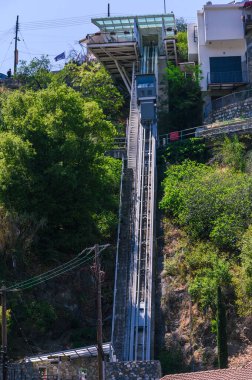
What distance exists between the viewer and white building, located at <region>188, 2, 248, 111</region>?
62875mm

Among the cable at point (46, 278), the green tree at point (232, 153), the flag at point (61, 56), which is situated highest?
the flag at point (61, 56)

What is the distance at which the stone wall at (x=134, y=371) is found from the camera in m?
35.8

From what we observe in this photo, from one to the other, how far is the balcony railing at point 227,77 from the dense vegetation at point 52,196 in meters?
15.2

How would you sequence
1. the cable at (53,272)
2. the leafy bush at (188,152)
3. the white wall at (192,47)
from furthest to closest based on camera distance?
the white wall at (192,47) → the leafy bush at (188,152) → the cable at (53,272)

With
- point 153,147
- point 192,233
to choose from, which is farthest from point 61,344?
point 153,147

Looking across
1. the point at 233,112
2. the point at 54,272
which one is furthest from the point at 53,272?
the point at 233,112

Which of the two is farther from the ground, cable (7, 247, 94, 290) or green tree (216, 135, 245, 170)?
green tree (216, 135, 245, 170)

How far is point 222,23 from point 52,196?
24.1 metres

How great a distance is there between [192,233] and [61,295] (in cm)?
693

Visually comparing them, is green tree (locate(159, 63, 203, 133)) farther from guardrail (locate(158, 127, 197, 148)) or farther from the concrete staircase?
the concrete staircase

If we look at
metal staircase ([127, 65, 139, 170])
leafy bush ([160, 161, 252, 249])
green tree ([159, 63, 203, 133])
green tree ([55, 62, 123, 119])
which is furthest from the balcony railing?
leafy bush ([160, 161, 252, 249])

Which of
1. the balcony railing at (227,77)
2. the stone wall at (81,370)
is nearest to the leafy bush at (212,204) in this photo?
the stone wall at (81,370)

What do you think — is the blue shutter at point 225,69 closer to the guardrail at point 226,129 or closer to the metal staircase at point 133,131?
the metal staircase at point 133,131

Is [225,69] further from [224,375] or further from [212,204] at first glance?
[224,375]
